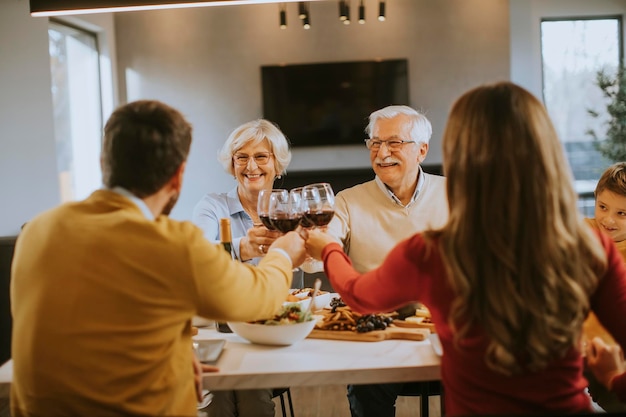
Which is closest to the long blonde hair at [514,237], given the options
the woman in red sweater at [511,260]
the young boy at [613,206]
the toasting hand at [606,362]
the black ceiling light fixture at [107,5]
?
the woman in red sweater at [511,260]

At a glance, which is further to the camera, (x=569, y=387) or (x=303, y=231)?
(x=303, y=231)

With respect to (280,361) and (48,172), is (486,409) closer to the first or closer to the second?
(280,361)

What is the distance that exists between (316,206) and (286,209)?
0.09m

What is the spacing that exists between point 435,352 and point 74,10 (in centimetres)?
175

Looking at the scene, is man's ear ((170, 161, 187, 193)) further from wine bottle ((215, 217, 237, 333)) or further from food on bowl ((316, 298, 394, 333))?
food on bowl ((316, 298, 394, 333))

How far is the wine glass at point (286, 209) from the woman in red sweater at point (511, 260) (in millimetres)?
583

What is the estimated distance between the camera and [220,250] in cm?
140

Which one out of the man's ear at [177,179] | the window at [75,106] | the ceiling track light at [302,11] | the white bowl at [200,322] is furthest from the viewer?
the window at [75,106]

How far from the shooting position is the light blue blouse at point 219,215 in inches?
111

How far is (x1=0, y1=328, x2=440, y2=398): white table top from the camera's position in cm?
156

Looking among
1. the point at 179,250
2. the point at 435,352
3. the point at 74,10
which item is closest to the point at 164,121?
the point at 179,250

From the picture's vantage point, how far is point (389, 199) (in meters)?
2.81

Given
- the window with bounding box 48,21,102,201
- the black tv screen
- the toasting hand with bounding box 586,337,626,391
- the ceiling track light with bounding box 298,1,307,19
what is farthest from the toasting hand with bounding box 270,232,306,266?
the black tv screen

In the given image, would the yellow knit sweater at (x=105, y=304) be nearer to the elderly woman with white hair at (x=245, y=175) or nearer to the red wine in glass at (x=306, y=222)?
the red wine in glass at (x=306, y=222)
